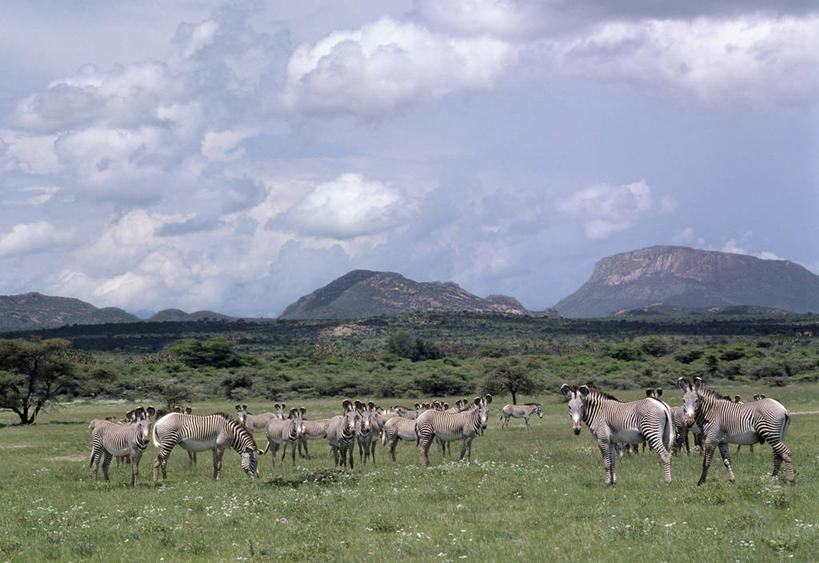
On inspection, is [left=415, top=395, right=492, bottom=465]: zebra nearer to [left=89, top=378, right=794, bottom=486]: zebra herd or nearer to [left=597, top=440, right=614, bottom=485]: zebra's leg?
[left=89, top=378, right=794, bottom=486]: zebra herd

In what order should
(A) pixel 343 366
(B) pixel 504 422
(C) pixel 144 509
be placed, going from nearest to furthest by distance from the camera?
1. (C) pixel 144 509
2. (B) pixel 504 422
3. (A) pixel 343 366

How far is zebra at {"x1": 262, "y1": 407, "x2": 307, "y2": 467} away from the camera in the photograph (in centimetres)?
2605

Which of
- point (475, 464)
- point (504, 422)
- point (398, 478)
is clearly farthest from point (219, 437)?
point (504, 422)

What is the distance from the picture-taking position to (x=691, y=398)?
17.3m

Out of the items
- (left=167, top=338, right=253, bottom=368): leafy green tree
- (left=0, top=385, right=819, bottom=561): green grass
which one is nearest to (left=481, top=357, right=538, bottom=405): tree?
(left=0, top=385, right=819, bottom=561): green grass

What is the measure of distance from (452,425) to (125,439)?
1040 cm

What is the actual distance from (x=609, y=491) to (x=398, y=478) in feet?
20.3

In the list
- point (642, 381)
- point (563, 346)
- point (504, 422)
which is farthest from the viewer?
point (563, 346)

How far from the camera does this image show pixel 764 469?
20.0 meters

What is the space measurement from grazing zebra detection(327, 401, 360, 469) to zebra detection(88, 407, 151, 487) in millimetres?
6097

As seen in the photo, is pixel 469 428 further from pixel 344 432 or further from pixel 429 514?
pixel 429 514

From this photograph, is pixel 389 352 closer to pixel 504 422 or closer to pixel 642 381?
pixel 642 381

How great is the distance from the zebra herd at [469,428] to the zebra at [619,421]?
0.08 feet

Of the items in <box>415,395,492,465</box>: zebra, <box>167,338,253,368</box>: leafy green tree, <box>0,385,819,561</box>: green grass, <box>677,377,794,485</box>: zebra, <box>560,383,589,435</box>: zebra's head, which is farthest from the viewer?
<box>167,338,253,368</box>: leafy green tree
